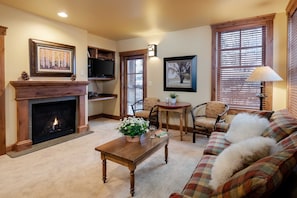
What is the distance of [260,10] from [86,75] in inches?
157

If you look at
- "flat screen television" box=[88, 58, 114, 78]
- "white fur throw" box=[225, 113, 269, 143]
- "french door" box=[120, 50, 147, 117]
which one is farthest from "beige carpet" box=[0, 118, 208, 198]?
"french door" box=[120, 50, 147, 117]

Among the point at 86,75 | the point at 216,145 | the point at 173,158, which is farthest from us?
the point at 86,75

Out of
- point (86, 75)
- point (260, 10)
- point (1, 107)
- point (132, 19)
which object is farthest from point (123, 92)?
point (260, 10)

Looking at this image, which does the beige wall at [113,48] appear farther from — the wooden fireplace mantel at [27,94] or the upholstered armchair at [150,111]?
the upholstered armchair at [150,111]

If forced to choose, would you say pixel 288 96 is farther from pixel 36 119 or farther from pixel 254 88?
pixel 36 119

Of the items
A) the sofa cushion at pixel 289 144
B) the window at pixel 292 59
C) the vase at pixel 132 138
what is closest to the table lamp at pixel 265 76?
the window at pixel 292 59

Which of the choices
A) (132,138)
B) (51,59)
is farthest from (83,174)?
(51,59)

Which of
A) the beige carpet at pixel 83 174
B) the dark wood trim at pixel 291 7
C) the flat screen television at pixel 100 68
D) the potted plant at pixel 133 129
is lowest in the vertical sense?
the beige carpet at pixel 83 174

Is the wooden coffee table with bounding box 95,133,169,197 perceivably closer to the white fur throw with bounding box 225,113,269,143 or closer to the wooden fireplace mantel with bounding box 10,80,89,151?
the white fur throw with bounding box 225,113,269,143

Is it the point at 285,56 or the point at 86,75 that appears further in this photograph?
the point at 86,75

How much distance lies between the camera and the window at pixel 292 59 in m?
2.94

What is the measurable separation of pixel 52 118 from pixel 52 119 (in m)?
0.02

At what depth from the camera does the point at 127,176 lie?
247cm

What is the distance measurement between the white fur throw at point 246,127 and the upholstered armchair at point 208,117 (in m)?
1.13
